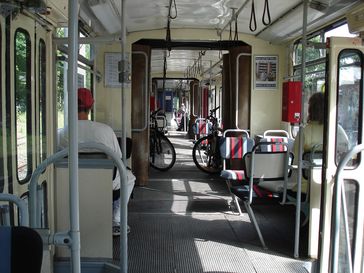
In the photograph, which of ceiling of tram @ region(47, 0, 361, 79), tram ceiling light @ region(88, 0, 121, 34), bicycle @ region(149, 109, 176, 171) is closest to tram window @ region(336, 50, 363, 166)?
ceiling of tram @ region(47, 0, 361, 79)

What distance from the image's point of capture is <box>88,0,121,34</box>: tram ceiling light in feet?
15.8

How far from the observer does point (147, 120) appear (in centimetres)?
703

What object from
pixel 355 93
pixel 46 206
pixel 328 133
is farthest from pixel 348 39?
pixel 46 206

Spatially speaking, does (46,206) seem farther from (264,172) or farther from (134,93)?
(134,93)

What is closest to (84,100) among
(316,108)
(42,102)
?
(42,102)

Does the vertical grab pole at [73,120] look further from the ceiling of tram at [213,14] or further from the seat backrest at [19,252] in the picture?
the ceiling of tram at [213,14]

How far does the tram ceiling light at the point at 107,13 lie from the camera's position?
4.82 meters

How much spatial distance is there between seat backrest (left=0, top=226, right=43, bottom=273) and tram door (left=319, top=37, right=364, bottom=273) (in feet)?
7.65

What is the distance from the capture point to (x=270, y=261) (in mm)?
3984

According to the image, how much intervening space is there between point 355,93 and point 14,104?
242 centimetres

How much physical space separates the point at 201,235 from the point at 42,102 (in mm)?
2189

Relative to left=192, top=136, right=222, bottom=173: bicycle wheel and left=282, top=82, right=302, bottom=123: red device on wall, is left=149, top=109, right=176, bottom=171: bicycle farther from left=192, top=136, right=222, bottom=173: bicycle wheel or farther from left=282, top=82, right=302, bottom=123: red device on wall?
left=282, top=82, right=302, bottom=123: red device on wall

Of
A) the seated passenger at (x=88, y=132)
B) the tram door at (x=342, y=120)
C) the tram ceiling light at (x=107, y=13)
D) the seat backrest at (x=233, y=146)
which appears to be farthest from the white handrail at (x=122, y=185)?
the seat backrest at (x=233, y=146)

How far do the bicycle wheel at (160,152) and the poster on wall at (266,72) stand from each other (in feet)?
7.88
